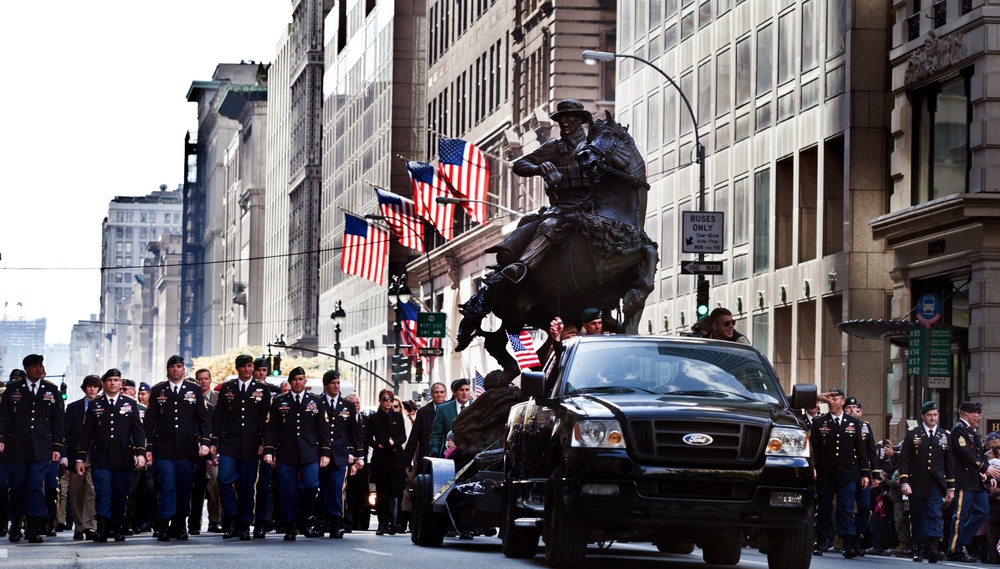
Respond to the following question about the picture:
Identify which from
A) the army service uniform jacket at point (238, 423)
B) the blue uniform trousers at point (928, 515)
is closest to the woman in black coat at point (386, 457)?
the army service uniform jacket at point (238, 423)

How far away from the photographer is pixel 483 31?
7812cm

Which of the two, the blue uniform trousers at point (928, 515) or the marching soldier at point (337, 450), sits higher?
the marching soldier at point (337, 450)

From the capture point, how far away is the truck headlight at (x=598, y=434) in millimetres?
14281

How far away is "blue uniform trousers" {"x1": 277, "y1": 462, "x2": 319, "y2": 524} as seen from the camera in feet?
75.4

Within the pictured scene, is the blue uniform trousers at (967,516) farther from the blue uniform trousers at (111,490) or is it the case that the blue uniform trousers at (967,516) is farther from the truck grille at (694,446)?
the truck grille at (694,446)

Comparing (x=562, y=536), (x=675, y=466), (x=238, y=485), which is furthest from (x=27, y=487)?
(x=675, y=466)

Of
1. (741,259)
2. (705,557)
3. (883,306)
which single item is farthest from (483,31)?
(705,557)

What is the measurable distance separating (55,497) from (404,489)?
4413 mm

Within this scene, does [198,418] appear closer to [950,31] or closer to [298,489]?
[298,489]

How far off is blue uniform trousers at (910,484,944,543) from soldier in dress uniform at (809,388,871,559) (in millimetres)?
785

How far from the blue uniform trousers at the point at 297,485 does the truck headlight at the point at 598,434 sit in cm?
899

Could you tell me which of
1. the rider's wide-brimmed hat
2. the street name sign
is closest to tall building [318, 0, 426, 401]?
the street name sign

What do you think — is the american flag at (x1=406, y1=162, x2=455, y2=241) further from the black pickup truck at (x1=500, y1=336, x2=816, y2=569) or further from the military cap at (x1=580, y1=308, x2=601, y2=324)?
the black pickup truck at (x1=500, y1=336, x2=816, y2=569)

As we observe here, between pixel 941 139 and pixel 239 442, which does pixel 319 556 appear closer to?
pixel 239 442
